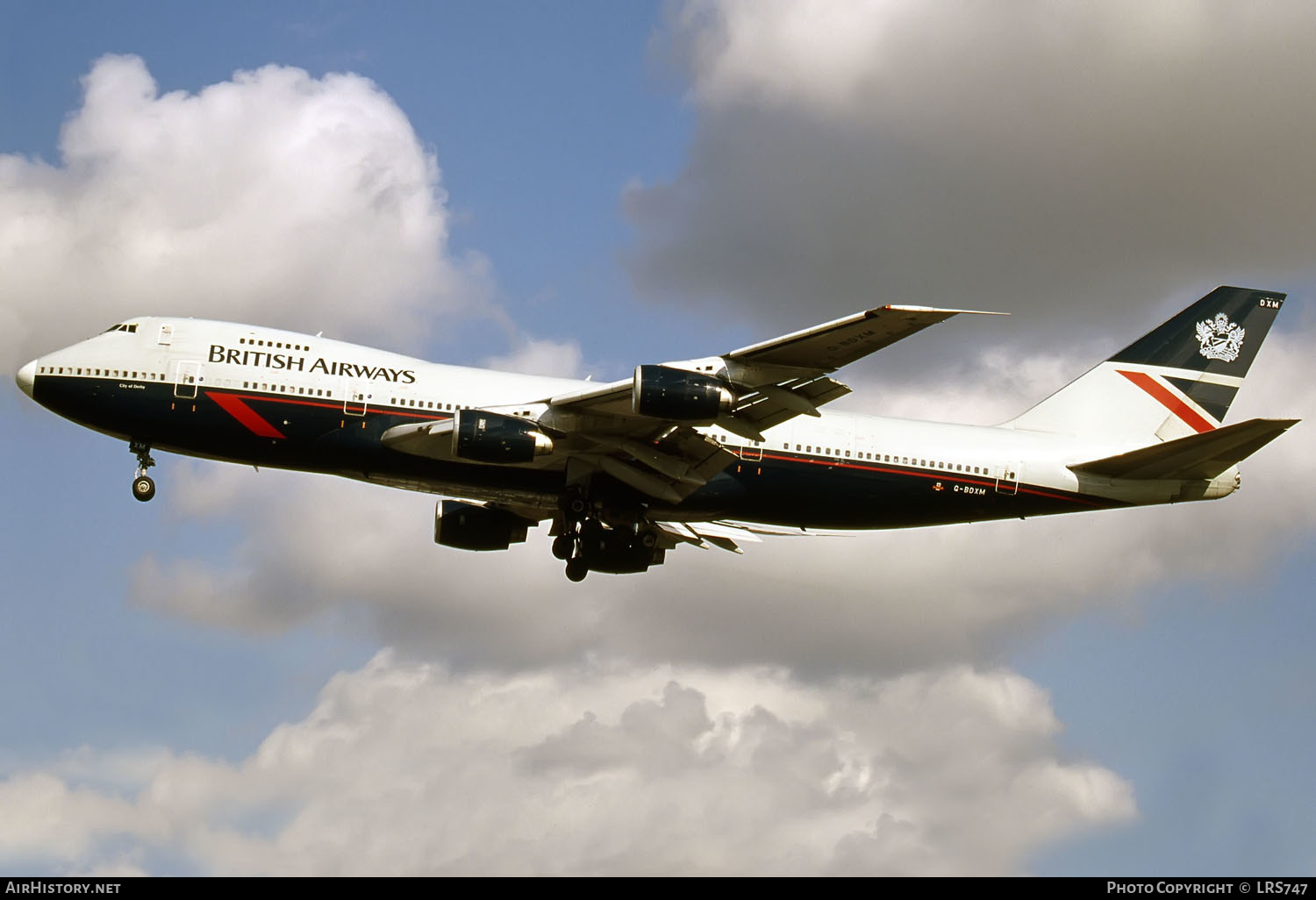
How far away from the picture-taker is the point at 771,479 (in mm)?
37156

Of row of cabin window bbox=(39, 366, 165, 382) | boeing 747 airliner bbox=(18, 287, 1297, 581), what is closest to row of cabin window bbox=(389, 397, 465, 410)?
boeing 747 airliner bbox=(18, 287, 1297, 581)

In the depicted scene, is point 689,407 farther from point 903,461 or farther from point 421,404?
point 903,461

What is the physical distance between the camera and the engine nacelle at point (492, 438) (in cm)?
3325

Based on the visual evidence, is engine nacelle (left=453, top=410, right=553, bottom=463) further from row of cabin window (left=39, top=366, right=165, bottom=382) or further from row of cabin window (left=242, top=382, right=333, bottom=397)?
row of cabin window (left=39, top=366, right=165, bottom=382)

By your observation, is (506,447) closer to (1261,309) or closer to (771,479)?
(771,479)

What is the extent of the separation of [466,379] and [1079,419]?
17.7 m

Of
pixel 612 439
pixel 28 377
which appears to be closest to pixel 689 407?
pixel 612 439

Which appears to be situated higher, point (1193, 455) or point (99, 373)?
point (99, 373)

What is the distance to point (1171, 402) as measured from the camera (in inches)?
1645

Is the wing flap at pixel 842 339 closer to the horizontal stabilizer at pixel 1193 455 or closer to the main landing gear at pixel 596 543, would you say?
the main landing gear at pixel 596 543

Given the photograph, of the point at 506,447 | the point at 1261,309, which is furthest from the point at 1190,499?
the point at 506,447

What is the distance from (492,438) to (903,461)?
11.4 meters
